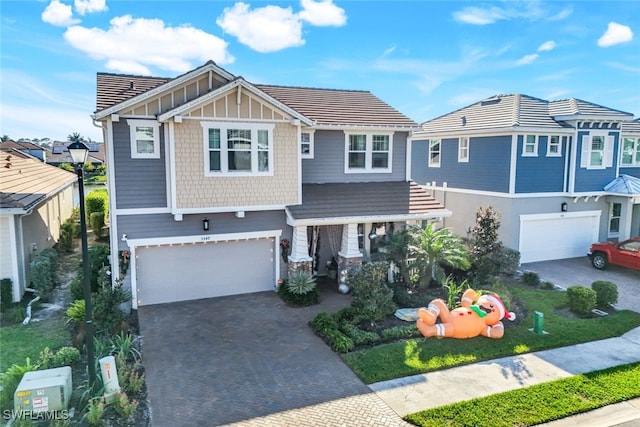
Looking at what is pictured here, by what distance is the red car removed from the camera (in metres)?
17.6

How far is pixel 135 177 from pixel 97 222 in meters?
12.2

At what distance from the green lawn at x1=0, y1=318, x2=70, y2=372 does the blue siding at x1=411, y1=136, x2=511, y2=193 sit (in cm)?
1745

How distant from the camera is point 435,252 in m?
15.0

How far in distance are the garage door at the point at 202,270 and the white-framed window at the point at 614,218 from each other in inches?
692

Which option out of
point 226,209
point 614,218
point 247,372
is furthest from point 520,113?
point 247,372

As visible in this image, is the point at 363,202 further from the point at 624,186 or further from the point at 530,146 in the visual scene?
the point at 624,186

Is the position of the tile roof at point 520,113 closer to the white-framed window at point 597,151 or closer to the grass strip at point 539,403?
the white-framed window at point 597,151

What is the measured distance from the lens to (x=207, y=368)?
9922 millimetres

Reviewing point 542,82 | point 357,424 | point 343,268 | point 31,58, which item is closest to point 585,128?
point 542,82

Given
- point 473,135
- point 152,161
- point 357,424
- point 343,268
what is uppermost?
point 473,135

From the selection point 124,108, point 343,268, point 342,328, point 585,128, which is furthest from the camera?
point 585,128

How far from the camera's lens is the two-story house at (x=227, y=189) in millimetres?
13109

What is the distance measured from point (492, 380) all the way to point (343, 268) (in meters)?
6.83

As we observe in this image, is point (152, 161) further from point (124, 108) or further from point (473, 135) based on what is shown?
point (473, 135)
